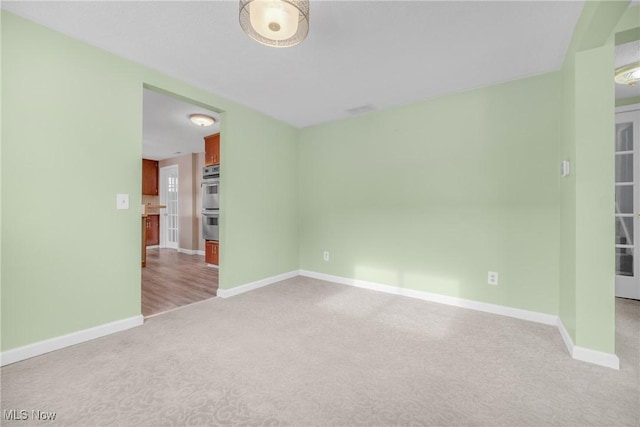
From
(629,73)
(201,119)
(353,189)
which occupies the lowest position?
(353,189)

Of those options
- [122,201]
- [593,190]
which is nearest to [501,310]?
[593,190]

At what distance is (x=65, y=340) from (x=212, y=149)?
3.49m

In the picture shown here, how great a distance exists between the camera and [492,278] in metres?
2.64

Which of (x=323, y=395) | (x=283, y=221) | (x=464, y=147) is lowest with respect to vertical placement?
(x=323, y=395)

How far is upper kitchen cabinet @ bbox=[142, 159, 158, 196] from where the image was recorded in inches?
276

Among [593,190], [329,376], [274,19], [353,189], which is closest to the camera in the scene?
[274,19]

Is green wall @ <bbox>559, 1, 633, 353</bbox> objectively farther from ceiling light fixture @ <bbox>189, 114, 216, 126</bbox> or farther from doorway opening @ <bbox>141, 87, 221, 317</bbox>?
ceiling light fixture @ <bbox>189, 114, 216, 126</bbox>

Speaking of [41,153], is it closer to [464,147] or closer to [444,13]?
[444,13]

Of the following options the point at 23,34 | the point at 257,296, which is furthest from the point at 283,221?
the point at 23,34

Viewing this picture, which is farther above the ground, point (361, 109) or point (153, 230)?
point (361, 109)

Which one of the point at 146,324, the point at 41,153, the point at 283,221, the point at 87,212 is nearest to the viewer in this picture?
the point at 41,153

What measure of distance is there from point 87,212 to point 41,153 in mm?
493

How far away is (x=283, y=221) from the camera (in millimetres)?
3928

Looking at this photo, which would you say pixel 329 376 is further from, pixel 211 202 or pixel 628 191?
pixel 628 191
